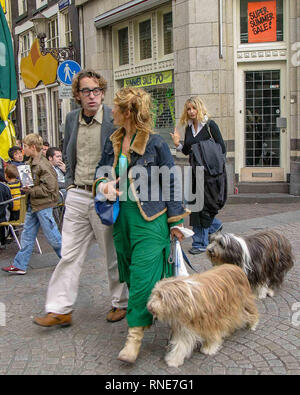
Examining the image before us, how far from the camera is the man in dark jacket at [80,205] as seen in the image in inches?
153

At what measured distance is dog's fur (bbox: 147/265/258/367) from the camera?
3178 millimetres

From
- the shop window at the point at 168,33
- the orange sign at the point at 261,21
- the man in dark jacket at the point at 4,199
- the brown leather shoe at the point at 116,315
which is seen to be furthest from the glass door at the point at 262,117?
the brown leather shoe at the point at 116,315

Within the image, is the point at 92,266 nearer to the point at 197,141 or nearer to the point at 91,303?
the point at 91,303

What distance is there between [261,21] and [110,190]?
827 cm

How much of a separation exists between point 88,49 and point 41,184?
923cm

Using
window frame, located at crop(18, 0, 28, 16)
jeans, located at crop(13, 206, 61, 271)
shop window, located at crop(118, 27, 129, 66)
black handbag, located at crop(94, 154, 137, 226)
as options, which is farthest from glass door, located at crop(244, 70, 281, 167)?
window frame, located at crop(18, 0, 28, 16)

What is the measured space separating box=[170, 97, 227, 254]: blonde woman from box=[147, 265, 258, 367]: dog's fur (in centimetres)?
240

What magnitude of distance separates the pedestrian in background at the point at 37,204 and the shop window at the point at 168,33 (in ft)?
22.3

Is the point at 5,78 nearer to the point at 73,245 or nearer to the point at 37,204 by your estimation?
the point at 37,204

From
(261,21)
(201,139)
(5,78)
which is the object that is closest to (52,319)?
(201,139)

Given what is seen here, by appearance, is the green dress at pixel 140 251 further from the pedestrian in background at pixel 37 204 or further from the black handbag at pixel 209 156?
the black handbag at pixel 209 156

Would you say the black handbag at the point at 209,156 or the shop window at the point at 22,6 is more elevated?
the shop window at the point at 22,6

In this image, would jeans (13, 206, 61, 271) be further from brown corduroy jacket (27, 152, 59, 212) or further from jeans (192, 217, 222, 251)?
jeans (192, 217, 222, 251)
